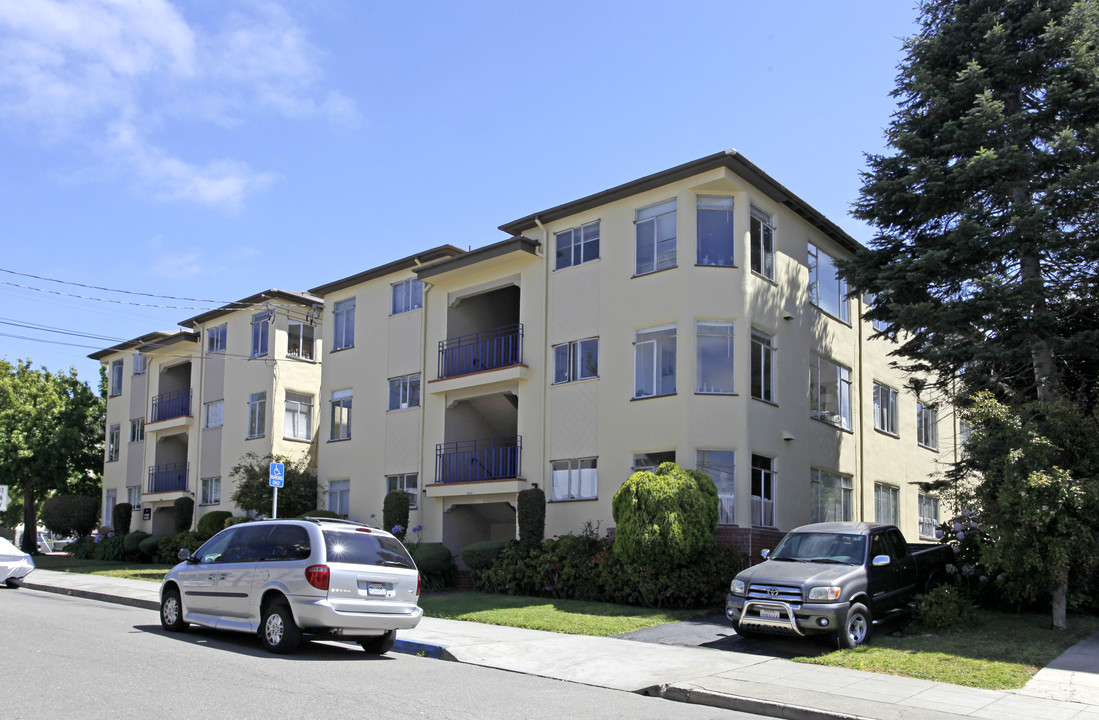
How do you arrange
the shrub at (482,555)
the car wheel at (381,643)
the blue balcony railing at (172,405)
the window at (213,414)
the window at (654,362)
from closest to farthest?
the car wheel at (381,643), the window at (654,362), the shrub at (482,555), the window at (213,414), the blue balcony railing at (172,405)

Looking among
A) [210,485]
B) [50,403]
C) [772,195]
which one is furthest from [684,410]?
[50,403]

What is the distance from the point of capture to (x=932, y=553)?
16.4 m

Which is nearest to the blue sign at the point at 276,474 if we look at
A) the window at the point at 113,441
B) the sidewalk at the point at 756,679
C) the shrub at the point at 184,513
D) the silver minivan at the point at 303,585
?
the sidewalk at the point at 756,679

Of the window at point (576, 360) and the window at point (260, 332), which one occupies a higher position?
the window at point (260, 332)

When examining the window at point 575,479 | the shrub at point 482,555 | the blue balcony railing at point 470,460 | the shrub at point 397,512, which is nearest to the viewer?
the window at point 575,479

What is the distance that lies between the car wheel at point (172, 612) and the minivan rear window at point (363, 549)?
2969mm

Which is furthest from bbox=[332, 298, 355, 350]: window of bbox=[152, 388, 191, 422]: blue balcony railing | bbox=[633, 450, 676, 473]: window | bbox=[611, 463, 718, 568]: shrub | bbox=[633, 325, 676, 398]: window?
bbox=[611, 463, 718, 568]: shrub

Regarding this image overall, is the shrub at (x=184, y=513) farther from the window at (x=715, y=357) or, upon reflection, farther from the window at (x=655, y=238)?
the window at (x=715, y=357)

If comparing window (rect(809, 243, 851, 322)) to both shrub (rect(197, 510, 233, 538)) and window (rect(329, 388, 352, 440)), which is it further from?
shrub (rect(197, 510, 233, 538))

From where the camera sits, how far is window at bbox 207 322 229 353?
35.2 meters

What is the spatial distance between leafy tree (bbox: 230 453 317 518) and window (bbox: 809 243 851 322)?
15968 mm

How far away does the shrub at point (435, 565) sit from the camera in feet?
74.0

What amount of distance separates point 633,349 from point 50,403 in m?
33.1

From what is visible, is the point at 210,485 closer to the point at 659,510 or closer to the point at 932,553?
the point at 659,510
